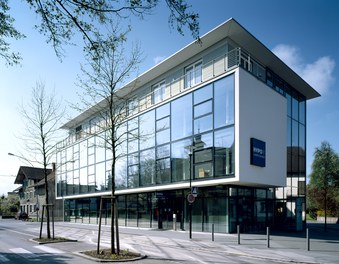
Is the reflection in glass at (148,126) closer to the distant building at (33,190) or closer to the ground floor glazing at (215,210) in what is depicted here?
the ground floor glazing at (215,210)

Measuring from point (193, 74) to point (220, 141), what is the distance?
673 centimetres

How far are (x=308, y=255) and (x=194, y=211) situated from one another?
39.1 ft

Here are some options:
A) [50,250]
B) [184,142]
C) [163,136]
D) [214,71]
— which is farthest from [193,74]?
[50,250]

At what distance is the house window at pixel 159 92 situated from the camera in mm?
29250

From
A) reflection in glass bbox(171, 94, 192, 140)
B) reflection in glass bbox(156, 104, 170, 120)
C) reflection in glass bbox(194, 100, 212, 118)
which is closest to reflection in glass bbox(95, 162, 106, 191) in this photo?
reflection in glass bbox(156, 104, 170, 120)

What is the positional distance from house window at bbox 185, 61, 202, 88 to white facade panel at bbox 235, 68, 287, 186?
178 inches

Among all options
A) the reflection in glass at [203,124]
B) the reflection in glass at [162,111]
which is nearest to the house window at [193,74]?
the reflection in glass at [162,111]

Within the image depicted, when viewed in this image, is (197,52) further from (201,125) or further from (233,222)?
(233,222)

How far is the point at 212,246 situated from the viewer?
16.5 metres

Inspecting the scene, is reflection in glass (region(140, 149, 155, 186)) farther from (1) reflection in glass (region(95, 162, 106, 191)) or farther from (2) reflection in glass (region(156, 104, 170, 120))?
(1) reflection in glass (region(95, 162, 106, 191))

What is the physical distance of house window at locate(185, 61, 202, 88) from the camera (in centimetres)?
2573

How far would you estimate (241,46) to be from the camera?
24422 millimetres

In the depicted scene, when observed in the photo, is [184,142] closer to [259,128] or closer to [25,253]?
[259,128]

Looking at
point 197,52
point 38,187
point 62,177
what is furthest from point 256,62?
point 38,187
